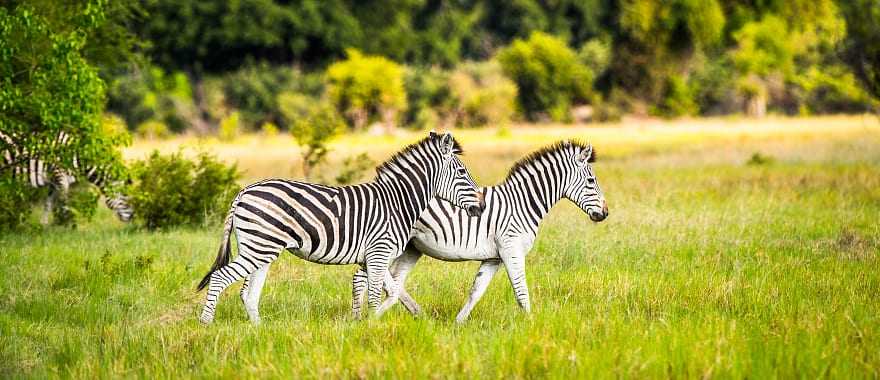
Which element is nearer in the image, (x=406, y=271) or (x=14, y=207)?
(x=406, y=271)

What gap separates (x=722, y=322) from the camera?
8.06 metres

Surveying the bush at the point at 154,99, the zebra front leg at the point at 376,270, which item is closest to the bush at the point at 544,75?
the bush at the point at 154,99

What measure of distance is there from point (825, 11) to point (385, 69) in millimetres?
34039

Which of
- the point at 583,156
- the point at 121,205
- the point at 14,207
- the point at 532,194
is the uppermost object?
the point at 583,156

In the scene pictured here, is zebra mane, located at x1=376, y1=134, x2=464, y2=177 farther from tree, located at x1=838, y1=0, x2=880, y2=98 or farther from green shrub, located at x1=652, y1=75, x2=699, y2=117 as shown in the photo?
green shrub, located at x1=652, y1=75, x2=699, y2=117

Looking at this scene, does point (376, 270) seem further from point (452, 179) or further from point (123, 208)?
point (123, 208)

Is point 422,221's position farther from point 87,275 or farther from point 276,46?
point 276,46

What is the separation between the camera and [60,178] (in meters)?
16.4

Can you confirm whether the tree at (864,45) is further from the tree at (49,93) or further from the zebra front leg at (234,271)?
the zebra front leg at (234,271)

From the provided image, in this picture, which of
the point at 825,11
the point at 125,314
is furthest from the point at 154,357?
Result: the point at 825,11

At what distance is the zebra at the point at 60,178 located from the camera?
48.9 ft

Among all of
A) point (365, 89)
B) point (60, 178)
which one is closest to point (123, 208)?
point (60, 178)

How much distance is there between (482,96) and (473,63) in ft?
33.9

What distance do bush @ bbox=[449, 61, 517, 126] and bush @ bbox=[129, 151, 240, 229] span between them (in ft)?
135
